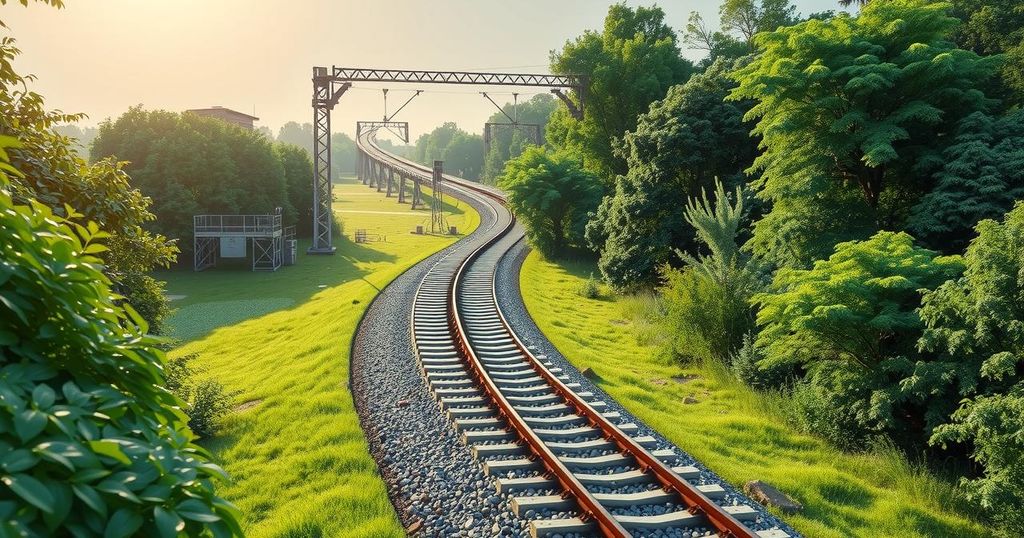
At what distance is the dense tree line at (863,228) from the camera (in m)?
10.2

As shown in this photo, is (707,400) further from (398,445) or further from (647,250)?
(647,250)

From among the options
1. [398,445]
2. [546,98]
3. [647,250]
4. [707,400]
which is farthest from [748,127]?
[546,98]

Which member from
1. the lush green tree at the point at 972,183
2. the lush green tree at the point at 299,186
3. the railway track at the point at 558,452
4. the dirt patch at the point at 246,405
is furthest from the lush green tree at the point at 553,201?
the lush green tree at the point at 299,186

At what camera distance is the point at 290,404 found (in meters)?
13.1

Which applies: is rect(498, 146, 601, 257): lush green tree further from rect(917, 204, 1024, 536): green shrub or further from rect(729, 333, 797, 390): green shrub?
rect(917, 204, 1024, 536): green shrub

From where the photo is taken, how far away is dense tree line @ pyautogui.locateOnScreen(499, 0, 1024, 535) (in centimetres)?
1017

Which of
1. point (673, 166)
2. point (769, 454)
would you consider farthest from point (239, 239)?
point (769, 454)

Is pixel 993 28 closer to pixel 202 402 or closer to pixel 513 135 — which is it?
pixel 202 402

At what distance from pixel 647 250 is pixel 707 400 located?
42.3 feet

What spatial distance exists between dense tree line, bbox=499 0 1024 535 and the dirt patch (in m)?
11.4

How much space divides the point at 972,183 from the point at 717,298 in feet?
21.6

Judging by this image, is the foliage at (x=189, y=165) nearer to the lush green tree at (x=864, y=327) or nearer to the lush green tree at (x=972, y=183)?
the lush green tree at (x=864, y=327)

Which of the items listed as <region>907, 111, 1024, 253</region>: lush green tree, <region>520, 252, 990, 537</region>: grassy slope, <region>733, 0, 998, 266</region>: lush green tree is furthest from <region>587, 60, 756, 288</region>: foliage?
<region>907, 111, 1024, 253</region>: lush green tree

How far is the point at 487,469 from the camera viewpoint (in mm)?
8898
